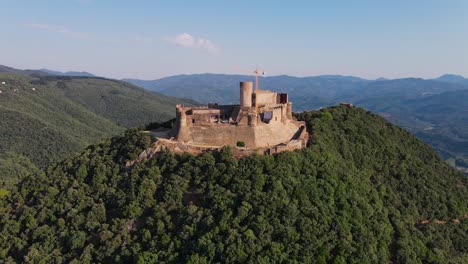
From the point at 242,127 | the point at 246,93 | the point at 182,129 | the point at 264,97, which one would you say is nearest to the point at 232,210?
the point at 242,127

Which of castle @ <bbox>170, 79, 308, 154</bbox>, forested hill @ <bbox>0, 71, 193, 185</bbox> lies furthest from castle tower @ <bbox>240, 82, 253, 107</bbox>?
forested hill @ <bbox>0, 71, 193, 185</bbox>

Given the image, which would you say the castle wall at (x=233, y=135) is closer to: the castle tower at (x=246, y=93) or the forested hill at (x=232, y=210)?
the castle tower at (x=246, y=93)

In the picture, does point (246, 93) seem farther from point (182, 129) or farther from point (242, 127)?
point (182, 129)

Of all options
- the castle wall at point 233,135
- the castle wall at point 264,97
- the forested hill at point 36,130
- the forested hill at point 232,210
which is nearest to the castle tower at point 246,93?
the castle wall at point 264,97

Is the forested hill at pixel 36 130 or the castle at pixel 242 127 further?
the forested hill at pixel 36 130

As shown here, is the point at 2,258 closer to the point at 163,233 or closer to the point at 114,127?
the point at 163,233

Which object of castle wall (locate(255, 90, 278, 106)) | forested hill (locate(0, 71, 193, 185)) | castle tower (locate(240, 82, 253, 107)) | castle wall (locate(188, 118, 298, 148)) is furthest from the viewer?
forested hill (locate(0, 71, 193, 185))

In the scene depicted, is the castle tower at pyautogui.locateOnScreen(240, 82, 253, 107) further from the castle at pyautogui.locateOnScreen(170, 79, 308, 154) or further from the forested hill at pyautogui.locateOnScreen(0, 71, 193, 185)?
the forested hill at pyautogui.locateOnScreen(0, 71, 193, 185)
